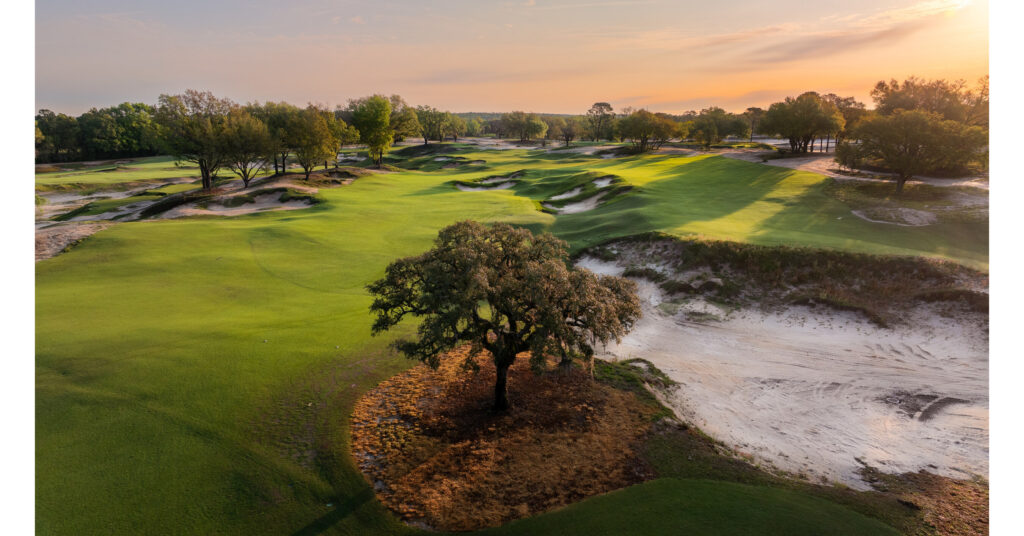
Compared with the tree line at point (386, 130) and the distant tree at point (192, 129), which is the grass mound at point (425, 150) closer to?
the tree line at point (386, 130)

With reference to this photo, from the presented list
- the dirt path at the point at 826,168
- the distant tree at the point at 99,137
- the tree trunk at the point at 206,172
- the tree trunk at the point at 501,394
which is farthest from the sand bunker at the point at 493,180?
the distant tree at the point at 99,137

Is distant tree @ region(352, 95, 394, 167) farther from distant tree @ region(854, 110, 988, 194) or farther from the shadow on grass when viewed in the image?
the shadow on grass

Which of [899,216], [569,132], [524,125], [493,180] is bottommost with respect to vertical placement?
[899,216]

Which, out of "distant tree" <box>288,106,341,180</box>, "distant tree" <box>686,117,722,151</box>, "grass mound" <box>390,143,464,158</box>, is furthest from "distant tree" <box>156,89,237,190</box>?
"distant tree" <box>686,117,722,151</box>

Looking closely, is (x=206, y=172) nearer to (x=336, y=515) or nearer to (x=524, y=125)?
(x=336, y=515)

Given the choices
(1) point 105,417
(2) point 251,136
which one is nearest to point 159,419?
(1) point 105,417

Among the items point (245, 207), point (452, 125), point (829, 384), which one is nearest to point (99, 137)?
point (452, 125)
